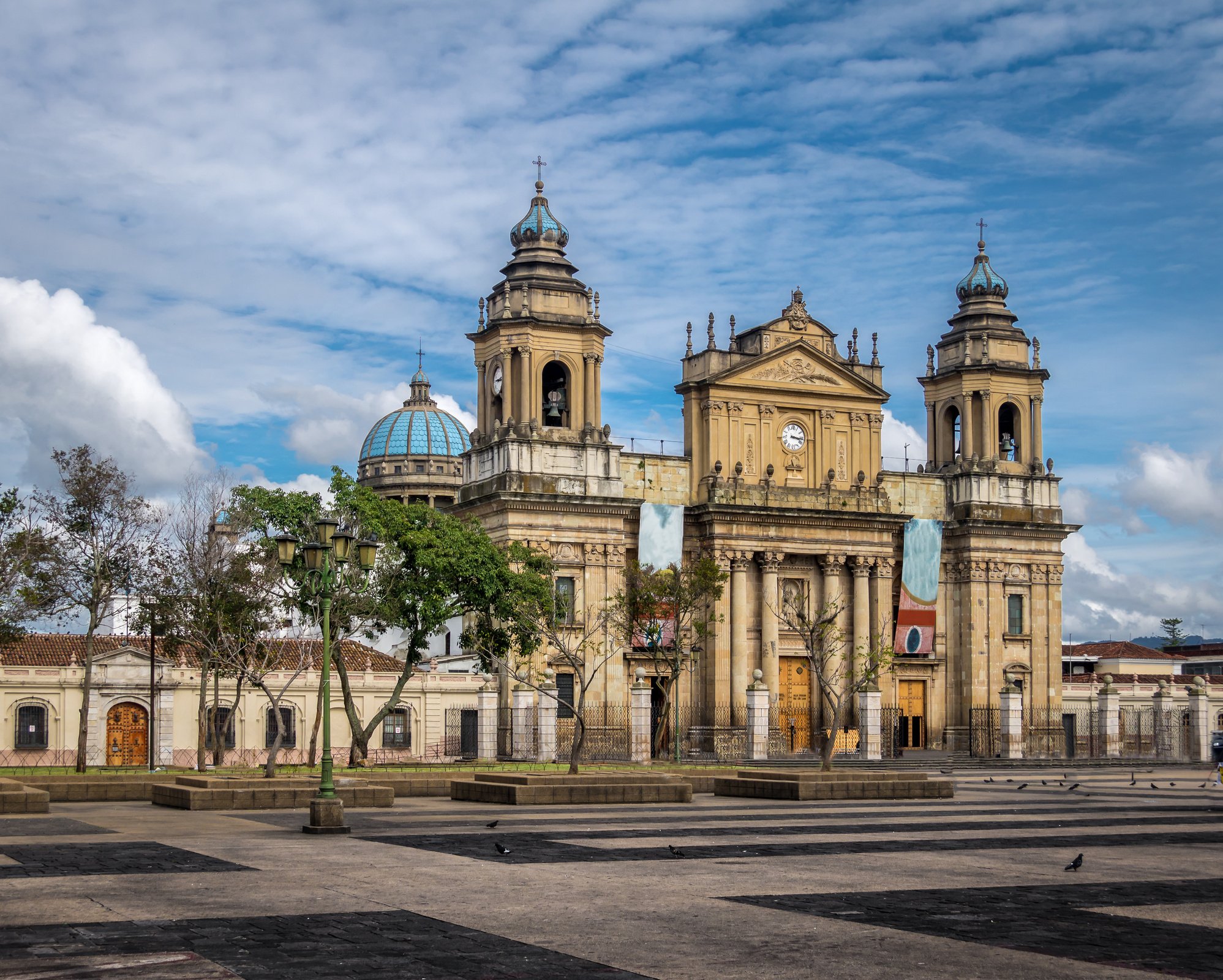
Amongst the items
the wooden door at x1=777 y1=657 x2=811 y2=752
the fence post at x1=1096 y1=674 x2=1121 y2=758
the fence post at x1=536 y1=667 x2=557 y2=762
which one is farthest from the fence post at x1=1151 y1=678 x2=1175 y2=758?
the fence post at x1=536 y1=667 x2=557 y2=762

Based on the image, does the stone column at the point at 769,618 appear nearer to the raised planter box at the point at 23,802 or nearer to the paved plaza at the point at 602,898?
the paved plaza at the point at 602,898

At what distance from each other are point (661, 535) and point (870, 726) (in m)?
10.8

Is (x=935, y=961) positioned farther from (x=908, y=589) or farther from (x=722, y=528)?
(x=908, y=589)

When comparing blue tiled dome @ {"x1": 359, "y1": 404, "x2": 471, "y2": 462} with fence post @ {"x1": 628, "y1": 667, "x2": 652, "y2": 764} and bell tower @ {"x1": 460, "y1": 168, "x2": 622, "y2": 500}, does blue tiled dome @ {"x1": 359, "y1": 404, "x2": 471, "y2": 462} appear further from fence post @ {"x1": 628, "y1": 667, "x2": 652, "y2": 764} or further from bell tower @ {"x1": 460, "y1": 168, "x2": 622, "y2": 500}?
fence post @ {"x1": 628, "y1": 667, "x2": 652, "y2": 764}

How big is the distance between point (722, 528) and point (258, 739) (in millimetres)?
19910

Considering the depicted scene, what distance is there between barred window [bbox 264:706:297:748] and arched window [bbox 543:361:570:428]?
49.7 feet

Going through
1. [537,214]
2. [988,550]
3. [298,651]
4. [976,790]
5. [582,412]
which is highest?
[537,214]

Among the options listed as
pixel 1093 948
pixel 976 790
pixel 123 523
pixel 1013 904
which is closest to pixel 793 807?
pixel 976 790

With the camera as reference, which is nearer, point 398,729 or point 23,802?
point 23,802

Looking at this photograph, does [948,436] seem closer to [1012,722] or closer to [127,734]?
[1012,722]

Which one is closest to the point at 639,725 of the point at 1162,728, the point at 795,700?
the point at 795,700

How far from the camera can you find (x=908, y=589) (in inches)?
2522

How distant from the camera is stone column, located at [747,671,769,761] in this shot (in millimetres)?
53969

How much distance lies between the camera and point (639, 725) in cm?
5244
